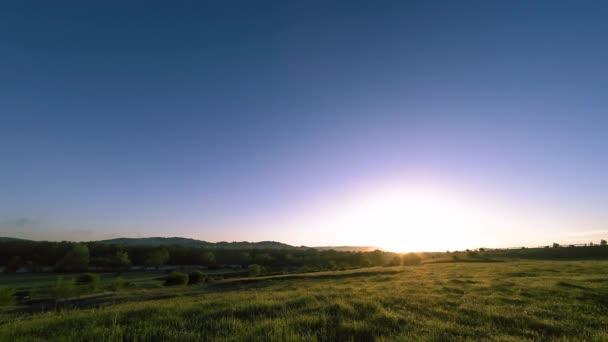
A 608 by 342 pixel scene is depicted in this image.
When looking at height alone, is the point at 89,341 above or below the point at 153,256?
above

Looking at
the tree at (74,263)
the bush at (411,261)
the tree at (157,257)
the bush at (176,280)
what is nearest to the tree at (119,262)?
the tree at (157,257)

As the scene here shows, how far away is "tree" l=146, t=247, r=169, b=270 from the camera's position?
147 metres

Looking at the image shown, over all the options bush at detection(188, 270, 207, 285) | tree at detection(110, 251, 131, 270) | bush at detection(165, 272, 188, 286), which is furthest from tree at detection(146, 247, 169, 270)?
bush at detection(165, 272, 188, 286)

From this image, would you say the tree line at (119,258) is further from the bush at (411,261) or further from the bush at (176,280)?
the bush at (176,280)

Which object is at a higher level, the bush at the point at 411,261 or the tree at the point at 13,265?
the bush at the point at 411,261

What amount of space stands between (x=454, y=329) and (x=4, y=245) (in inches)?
9055

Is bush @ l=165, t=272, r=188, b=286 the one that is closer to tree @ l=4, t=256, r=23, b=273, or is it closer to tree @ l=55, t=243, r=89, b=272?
tree @ l=55, t=243, r=89, b=272

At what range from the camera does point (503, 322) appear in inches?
404

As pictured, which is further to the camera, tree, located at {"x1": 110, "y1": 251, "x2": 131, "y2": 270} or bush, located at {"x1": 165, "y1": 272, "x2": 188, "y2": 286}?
tree, located at {"x1": 110, "y1": 251, "x2": 131, "y2": 270}

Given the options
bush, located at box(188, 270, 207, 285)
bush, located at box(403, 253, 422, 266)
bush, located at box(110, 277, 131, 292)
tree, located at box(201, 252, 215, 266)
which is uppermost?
bush, located at box(403, 253, 422, 266)

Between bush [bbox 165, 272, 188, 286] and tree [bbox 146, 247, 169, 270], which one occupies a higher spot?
bush [bbox 165, 272, 188, 286]

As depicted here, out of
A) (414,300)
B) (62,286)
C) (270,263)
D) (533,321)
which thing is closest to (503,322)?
(533,321)

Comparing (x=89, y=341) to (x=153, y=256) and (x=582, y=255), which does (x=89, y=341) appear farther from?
(x=153, y=256)

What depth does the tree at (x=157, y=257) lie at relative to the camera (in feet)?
484
